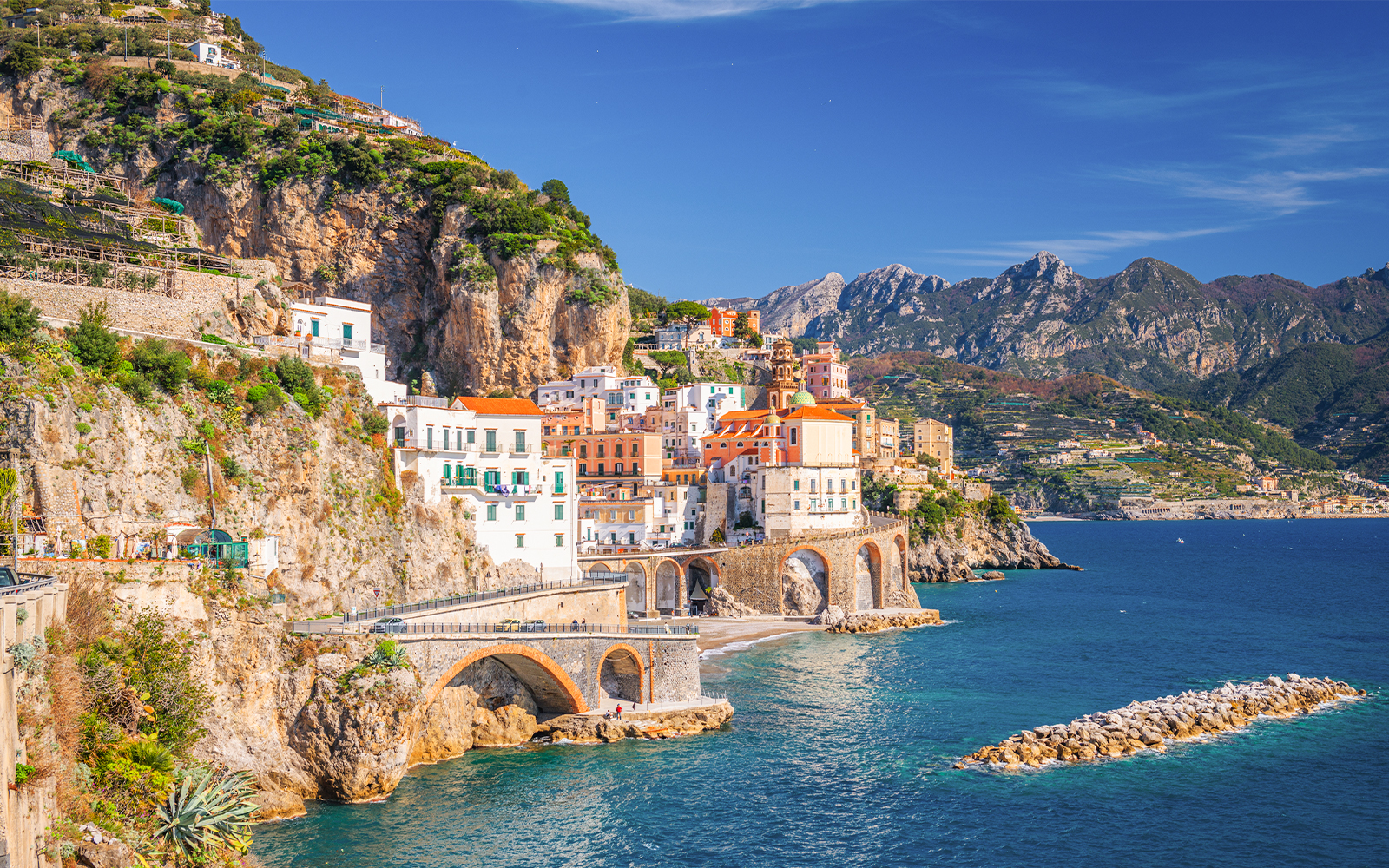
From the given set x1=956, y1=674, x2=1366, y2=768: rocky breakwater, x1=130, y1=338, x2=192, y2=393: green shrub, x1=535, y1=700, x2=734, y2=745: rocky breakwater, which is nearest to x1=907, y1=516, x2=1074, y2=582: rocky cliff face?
x1=956, y1=674, x2=1366, y2=768: rocky breakwater

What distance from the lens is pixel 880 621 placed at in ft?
257

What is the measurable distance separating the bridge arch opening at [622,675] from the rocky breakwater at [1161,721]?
45.0 feet

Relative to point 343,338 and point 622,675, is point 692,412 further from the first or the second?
point 622,675

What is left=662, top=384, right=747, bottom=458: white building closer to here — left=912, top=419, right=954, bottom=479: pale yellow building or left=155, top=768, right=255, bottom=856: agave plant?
left=912, top=419, right=954, bottom=479: pale yellow building

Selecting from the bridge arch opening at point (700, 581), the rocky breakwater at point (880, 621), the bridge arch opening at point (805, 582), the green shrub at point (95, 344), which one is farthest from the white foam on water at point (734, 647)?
the green shrub at point (95, 344)

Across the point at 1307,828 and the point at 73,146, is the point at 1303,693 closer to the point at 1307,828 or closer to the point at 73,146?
the point at 1307,828

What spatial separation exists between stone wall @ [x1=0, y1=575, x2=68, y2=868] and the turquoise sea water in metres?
9.07

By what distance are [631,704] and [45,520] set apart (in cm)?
2324

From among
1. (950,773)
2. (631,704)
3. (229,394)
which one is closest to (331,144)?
(229,394)

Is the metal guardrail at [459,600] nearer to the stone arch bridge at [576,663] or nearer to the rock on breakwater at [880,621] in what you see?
the stone arch bridge at [576,663]

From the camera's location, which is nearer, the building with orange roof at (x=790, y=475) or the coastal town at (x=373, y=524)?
the coastal town at (x=373, y=524)

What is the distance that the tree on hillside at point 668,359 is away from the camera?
→ 118375 millimetres

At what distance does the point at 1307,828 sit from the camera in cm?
3612

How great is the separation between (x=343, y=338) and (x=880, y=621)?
43.2 meters
